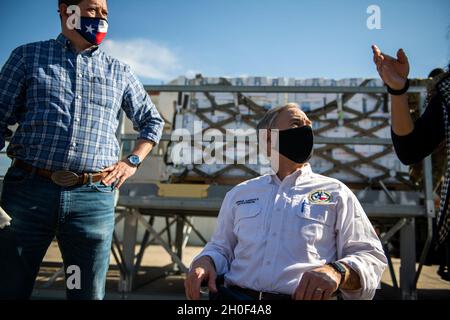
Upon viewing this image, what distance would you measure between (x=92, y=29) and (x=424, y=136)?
1.77 meters

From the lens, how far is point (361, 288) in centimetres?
155

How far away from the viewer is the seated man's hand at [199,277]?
1633mm

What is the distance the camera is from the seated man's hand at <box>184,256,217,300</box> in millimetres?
1633

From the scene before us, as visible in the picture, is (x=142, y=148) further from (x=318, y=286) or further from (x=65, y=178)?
(x=318, y=286)

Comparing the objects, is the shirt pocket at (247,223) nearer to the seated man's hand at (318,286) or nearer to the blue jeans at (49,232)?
the seated man's hand at (318,286)

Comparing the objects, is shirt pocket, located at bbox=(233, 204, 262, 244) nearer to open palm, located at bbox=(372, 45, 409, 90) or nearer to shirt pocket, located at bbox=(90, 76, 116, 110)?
open palm, located at bbox=(372, 45, 409, 90)

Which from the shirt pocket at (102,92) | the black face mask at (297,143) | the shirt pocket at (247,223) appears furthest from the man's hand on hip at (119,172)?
the black face mask at (297,143)

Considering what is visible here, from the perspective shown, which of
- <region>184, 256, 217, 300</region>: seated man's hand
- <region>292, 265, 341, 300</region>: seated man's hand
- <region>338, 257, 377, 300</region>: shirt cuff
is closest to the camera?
<region>292, 265, 341, 300</region>: seated man's hand

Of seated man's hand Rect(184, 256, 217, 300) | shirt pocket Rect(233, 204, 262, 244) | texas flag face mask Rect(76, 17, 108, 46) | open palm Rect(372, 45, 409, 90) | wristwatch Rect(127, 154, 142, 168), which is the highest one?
texas flag face mask Rect(76, 17, 108, 46)

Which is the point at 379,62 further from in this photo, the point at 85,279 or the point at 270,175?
the point at 85,279

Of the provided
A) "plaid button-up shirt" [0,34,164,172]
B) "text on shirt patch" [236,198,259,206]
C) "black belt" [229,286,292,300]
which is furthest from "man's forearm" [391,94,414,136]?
"plaid button-up shirt" [0,34,164,172]

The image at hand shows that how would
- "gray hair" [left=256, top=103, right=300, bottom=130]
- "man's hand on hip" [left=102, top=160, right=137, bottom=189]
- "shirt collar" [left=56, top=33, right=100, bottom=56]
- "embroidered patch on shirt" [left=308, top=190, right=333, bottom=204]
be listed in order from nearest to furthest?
"embroidered patch on shirt" [left=308, top=190, right=333, bottom=204] → "gray hair" [left=256, top=103, right=300, bottom=130] → "man's hand on hip" [left=102, top=160, right=137, bottom=189] → "shirt collar" [left=56, top=33, right=100, bottom=56]
